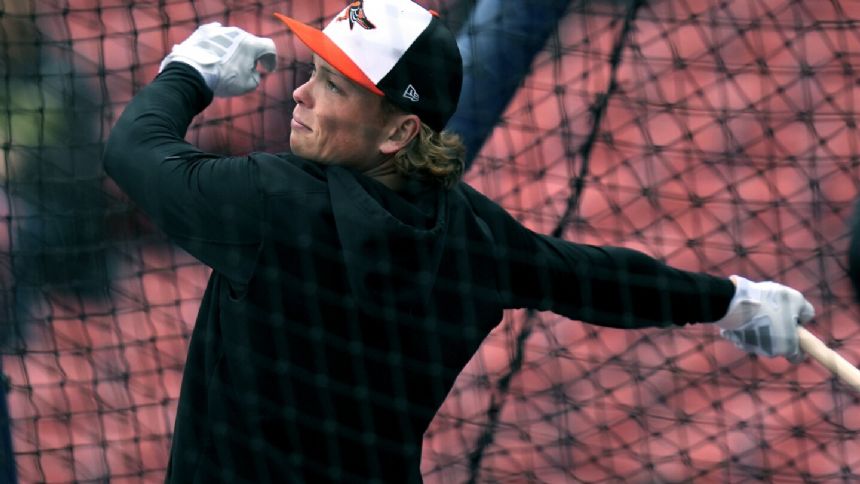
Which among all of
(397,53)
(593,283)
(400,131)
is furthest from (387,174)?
(593,283)

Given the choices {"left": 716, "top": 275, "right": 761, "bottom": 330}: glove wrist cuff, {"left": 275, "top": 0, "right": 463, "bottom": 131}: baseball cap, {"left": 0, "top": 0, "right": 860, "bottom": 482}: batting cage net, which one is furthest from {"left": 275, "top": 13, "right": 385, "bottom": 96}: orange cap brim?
{"left": 716, "top": 275, "right": 761, "bottom": 330}: glove wrist cuff

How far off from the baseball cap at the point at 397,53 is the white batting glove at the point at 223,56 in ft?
0.55

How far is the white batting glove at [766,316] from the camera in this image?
222cm

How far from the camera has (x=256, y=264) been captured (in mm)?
1779

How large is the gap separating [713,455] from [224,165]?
203 centimetres

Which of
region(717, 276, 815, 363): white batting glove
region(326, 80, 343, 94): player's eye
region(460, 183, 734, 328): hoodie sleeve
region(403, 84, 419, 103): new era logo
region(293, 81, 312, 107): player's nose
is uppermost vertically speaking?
region(403, 84, 419, 103): new era logo

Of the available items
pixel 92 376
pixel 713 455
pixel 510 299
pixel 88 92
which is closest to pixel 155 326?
pixel 92 376

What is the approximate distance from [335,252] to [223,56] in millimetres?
397

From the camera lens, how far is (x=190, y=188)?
5.71ft

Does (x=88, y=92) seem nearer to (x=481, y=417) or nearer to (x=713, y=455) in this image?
(x=481, y=417)

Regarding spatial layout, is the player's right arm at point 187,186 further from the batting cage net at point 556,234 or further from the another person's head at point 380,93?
the batting cage net at point 556,234

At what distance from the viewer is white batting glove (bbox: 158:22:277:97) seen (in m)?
1.99

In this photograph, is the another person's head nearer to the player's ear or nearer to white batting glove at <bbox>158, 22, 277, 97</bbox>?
the player's ear

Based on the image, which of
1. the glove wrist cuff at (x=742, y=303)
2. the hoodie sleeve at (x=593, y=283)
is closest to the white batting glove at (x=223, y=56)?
the hoodie sleeve at (x=593, y=283)
